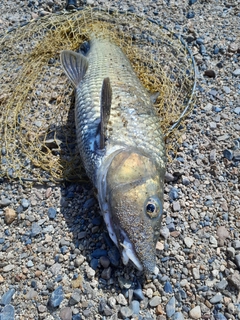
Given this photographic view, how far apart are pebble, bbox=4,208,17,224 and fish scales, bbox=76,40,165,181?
90cm

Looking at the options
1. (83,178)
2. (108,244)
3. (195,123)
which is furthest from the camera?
(195,123)

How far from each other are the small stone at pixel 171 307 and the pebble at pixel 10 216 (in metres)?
1.75

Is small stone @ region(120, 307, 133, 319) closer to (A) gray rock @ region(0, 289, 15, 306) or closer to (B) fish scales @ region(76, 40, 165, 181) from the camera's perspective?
(A) gray rock @ region(0, 289, 15, 306)

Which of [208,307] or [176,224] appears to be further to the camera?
[176,224]

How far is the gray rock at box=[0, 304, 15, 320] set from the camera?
318cm

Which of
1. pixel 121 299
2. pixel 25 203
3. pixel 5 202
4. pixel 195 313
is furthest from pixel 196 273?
pixel 5 202

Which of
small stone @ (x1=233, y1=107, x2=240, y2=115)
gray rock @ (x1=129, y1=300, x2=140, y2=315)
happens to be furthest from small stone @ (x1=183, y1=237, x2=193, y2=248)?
small stone @ (x1=233, y1=107, x2=240, y2=115)

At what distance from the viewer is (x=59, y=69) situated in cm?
538

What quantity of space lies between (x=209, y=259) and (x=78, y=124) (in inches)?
75.2

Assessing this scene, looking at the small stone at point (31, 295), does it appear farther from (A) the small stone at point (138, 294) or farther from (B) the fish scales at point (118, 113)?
(B) the fish scales at point (118, 113)

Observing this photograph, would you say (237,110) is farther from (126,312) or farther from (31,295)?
(31,295)

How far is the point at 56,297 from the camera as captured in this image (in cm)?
325

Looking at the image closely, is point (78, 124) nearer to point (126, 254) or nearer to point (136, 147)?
point (136, 147)

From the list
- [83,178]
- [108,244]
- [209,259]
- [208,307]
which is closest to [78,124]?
[83,178]
